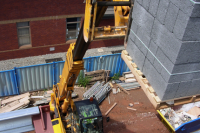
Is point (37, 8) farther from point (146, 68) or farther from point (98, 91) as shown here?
point (146, 68)

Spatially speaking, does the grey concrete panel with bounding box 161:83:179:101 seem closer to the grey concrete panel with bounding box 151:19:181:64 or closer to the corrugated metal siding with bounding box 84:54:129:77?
the grey concrete panel with bounding box 151:19:181:64

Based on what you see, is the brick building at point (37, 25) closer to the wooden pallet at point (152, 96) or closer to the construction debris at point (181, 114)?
the construction debris at point (181, 114)

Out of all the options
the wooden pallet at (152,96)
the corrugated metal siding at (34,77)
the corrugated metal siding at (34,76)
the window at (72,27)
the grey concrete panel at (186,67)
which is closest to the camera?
the grey concrete panel at (186,67)

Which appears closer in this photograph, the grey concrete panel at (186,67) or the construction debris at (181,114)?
the grey concrete panel at (186,67)

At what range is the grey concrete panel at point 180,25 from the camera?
4690mm

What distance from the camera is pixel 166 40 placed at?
5.40 m

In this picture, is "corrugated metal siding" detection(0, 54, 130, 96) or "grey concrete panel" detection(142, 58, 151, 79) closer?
"grey concrete panel" detection(142, 58, 151, 79)

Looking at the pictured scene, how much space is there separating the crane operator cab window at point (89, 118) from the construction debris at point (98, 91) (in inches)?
150

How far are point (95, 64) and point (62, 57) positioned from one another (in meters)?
3.25

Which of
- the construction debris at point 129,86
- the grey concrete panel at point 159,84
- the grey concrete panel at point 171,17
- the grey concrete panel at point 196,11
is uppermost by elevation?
the grey concrete panel at point 196,11

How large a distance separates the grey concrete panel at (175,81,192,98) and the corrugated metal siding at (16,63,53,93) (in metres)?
8.22

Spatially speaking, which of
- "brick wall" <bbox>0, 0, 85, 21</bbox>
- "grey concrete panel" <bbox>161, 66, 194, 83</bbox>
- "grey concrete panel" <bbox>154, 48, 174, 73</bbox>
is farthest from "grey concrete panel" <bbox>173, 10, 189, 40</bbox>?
"brick wall" <bbox>0, 0, 85, 21</bbox>

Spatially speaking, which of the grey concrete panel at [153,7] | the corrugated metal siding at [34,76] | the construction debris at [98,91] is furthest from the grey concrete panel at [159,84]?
the corrugated metal siding at [34,76]

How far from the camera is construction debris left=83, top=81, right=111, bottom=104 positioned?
1261cm
